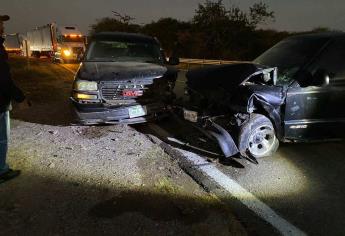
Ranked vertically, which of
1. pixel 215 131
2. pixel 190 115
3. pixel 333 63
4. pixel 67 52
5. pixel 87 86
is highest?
pixel 67 52

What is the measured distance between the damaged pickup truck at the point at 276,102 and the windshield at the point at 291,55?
0.02m

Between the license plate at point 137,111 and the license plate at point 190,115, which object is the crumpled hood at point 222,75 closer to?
the license plate at point 190,115

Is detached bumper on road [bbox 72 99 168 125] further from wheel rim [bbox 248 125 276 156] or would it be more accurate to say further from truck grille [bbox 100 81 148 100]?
wheel rim [bbox 248 125 276 156]

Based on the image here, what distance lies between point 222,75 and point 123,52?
10.3 ft

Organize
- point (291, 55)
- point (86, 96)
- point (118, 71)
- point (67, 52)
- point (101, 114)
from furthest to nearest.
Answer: point (67, 52) < point (118, 71) < point (86, 96) < point (101, 114) < point (291, 55)

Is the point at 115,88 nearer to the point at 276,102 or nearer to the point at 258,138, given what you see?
the point at 258,138

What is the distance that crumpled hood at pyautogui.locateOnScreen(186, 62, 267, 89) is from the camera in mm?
5016

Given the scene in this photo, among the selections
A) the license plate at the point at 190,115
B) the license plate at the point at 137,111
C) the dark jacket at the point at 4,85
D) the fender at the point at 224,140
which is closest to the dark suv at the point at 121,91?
the license plate at the point at 137,111

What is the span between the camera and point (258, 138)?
4973mm

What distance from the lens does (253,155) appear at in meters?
4.97

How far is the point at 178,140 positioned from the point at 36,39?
34.9m

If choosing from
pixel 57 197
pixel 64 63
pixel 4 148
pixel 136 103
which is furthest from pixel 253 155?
pixel 64 63

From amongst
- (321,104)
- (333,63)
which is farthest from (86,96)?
(333,63)

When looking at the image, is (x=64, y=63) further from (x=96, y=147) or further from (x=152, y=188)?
(x=152, y=188)
